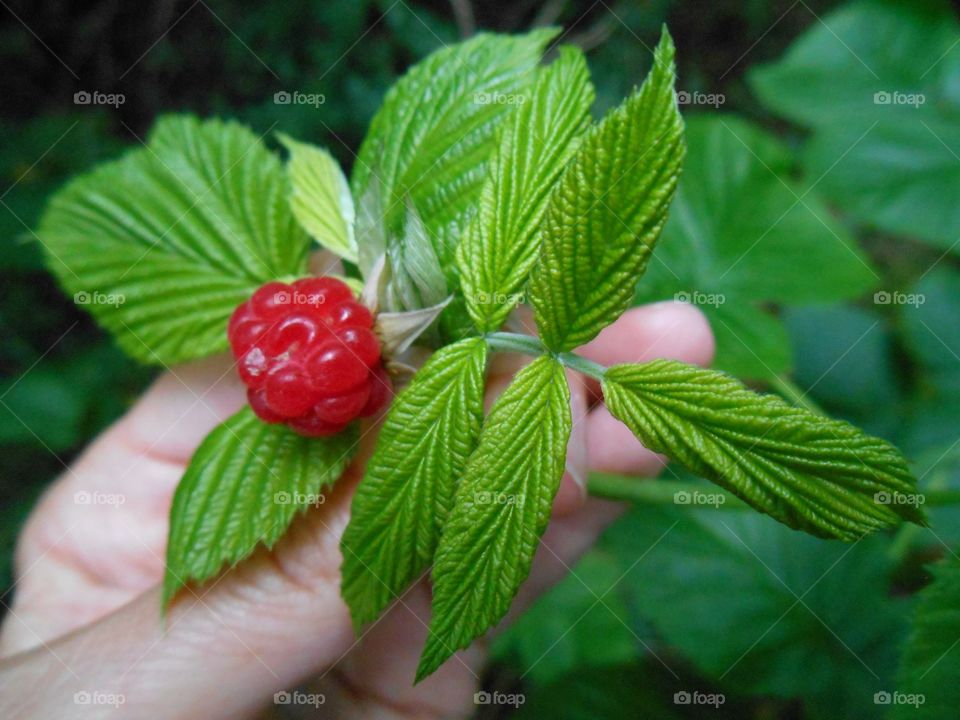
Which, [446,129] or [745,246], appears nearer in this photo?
[446,129]

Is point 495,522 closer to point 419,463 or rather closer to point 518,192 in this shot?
point 419,463

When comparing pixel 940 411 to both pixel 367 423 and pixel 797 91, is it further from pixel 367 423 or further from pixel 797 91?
pixel 367 423

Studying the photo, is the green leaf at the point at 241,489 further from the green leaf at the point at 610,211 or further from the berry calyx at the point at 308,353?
the green leaf at the point at 610,211

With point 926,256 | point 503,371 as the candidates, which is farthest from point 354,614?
point 926,256

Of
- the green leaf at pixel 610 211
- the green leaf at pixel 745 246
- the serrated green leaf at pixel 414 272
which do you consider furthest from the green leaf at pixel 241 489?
the green leaf at pixel 745 246

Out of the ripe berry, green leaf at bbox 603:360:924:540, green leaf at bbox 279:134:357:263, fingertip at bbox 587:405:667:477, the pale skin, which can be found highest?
green leaf at bbox 279:134:357:263

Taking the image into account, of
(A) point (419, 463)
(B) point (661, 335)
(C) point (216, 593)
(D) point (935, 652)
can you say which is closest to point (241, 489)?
(C) point (216, 593)

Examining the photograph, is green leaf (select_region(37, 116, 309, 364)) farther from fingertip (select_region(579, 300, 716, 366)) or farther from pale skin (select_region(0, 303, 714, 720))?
fingertip (select_region(579, 300, 716, 366))

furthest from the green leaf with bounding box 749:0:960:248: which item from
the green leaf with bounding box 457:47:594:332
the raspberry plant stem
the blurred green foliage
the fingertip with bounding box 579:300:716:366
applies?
the raspberry plant stem
